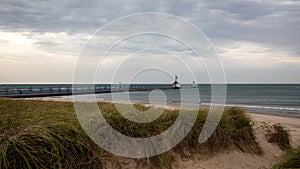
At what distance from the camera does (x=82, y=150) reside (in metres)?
6.47

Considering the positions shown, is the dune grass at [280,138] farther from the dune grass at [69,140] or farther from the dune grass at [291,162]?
the dune grass at [291,162]

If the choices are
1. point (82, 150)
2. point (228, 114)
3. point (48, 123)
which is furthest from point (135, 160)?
point (228, 114)

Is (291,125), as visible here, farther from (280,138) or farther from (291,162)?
(291,162)

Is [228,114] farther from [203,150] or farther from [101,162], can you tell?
[101,162]

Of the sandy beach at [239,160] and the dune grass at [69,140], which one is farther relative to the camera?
the sandy beach at [239,160]

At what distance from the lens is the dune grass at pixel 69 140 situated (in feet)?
18.5

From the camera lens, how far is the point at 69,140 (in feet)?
20.7

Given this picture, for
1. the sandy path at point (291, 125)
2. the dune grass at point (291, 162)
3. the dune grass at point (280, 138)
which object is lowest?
the sandy path at point (291, 125)

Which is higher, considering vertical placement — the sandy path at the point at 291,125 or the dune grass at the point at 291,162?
the dune grass at the point at 291,162

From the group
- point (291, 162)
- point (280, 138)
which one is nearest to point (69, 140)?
point (291, 162)

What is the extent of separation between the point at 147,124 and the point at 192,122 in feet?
4.48

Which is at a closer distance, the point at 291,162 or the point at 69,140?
the point at 291,162

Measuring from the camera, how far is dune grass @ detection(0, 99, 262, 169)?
5.65 meters

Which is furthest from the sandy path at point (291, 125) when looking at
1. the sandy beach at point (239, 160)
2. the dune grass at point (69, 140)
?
the dune grass at point (69, 140)
